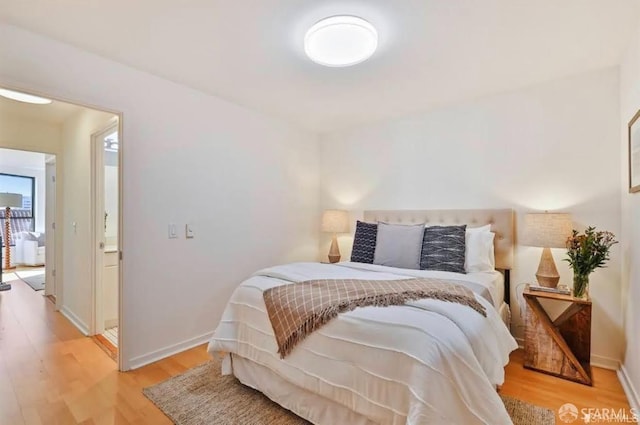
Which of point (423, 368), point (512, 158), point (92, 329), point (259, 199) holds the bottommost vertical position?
point (92, 329)

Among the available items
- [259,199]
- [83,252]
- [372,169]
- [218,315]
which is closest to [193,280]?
[218,315]

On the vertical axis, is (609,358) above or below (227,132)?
below

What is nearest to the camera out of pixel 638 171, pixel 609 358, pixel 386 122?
pixel 638 171

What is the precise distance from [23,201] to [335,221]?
25.9 ft

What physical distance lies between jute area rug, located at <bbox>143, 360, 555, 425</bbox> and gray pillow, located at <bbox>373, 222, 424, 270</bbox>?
3.76 ft

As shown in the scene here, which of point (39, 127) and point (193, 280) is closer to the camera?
point (193, 280)

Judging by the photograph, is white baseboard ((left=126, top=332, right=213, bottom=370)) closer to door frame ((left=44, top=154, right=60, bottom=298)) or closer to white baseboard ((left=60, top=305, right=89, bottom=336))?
white baseboard ((left=60, top=305, right=89, bottom=336))

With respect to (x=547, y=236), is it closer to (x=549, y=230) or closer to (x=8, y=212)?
(x=549, y=230)

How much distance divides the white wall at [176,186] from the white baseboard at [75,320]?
3.94 ft

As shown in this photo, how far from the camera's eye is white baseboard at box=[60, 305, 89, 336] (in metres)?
3.09

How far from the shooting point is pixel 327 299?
166 centimetres

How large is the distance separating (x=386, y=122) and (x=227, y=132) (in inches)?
72.0

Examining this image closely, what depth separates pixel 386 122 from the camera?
3.60 metres

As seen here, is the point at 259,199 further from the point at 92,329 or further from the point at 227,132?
the point at 92,329
